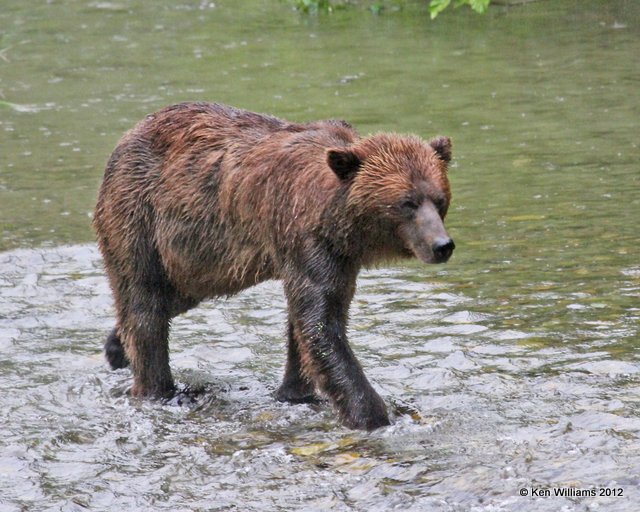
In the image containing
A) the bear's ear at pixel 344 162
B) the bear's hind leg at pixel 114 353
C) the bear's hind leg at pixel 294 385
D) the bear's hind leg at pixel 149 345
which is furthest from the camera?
the bear's hind leg at pixel 114 353

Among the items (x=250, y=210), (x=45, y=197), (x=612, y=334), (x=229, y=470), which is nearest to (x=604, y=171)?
(x=612, y=334)

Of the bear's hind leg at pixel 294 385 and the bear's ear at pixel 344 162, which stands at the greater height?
the bear's ear at pixel 344 162

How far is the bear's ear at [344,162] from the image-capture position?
21.4 ft

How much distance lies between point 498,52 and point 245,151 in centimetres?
1408

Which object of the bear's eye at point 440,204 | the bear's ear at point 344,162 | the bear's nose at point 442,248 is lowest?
the bear's nose at point 442,248

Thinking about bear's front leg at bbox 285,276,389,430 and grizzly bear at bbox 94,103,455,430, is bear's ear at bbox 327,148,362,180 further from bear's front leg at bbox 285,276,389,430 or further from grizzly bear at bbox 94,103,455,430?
bear's front leg at bbox 285,276,389,430

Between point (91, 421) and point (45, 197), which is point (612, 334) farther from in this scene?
point (45, 197)

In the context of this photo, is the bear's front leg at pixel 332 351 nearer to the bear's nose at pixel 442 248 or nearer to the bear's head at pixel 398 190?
the bear's head at pixel 398 190

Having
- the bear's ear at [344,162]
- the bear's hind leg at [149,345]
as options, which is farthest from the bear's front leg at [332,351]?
the bear's hind leg at [149,345]

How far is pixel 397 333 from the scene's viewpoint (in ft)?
28.6

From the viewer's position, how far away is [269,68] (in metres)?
20.1

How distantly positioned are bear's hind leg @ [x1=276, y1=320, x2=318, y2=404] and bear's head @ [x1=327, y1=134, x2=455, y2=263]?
1.17 metres

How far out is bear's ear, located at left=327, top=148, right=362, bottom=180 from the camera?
654cm

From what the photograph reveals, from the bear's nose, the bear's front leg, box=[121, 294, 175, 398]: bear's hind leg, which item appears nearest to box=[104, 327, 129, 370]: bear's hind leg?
box=[121, 294, 175, 398]: bear's hind leg
